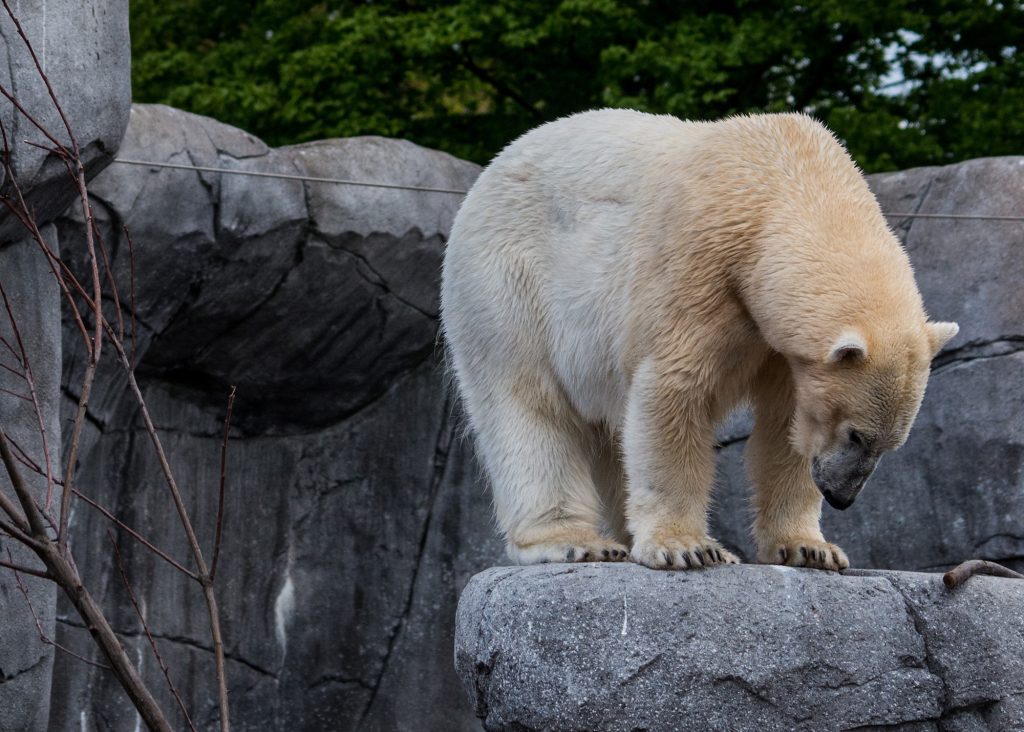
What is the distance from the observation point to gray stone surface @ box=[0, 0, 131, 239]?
4.57 meters

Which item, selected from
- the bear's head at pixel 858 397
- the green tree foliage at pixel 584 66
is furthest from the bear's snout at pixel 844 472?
the green tree foliage at pixel 584 66

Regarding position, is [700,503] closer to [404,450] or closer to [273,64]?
[404,450]

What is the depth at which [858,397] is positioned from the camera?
3.11 metres

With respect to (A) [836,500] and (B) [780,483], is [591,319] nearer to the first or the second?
(B) [780,483]

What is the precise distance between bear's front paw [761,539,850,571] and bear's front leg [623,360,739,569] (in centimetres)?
21

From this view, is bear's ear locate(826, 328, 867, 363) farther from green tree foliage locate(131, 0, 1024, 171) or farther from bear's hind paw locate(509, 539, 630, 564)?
green tree foliage locate(131, 0, 1024, 171)

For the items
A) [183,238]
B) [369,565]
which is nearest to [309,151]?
[183,238]

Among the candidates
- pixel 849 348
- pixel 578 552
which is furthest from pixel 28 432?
pixel 849 348

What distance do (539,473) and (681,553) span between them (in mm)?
687

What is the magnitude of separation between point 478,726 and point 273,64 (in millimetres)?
5154

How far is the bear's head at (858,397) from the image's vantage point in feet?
10.1

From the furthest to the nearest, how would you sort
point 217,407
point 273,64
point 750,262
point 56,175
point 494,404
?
point 273,64 < point 217,407 < point 56,175 < point 494,404 < point 750,262

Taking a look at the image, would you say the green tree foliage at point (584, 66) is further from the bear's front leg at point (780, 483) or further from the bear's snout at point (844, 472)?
the bear's snout at point (844, 472)

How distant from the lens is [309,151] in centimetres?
655
